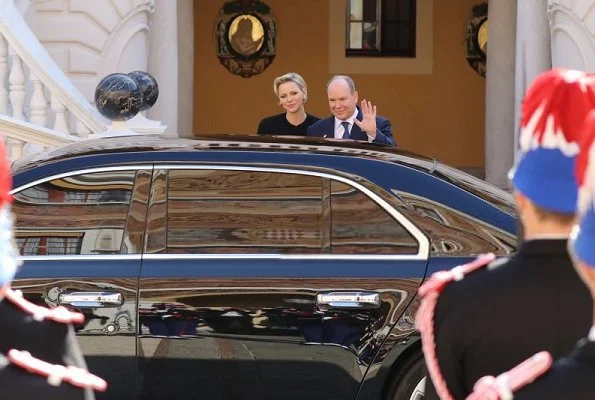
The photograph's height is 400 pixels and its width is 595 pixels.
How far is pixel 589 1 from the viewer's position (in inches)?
567

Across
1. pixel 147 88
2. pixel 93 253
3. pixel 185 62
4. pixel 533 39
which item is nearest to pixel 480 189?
pixel 93 253

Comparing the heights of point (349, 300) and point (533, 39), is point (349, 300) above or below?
below

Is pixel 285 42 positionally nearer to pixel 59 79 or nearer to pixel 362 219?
pixel 59 79

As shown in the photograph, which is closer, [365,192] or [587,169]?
[587,169]

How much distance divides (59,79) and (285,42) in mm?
7156

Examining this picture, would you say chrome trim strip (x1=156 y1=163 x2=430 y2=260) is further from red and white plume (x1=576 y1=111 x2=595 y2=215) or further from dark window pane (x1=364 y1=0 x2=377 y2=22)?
dark window pane (x1=364 y1=0 x2=377 y2=22)

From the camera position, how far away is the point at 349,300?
235 inches

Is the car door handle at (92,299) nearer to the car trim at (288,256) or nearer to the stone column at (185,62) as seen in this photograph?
the car trim at (288,256)

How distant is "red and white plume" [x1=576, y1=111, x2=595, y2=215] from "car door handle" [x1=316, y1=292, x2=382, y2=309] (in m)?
3.55

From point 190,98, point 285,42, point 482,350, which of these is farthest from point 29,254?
point 285,42

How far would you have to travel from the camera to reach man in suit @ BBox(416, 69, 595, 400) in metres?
2.86

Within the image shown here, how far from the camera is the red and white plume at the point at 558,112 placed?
2895 mm

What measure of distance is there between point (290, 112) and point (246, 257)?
10.1 feet

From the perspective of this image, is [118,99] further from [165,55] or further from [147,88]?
[165,55]
